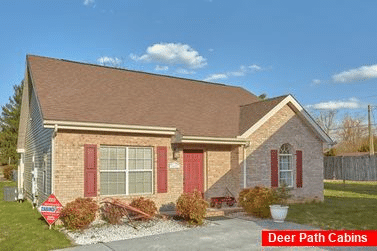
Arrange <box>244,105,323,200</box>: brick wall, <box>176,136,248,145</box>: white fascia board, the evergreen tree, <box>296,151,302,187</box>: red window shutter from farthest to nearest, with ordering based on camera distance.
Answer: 1. the evergreen tree
2. <box>296,151,302,187</box>: red window shutter
3. <box>244,105,323,200</box>: brick wall
4. <box>176,136,248,145</box>: white fascia board

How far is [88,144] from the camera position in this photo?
11641 millimetres

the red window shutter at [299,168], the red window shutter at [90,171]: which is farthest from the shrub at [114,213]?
the red window shutter at [299,168]

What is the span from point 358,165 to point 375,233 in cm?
1933

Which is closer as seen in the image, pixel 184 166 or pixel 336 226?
pixel 336 226

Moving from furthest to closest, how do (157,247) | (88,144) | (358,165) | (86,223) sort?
(358,165) < (88,144) < (86,223) < (157,247)

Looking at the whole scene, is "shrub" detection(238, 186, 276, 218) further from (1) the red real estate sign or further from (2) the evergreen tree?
(2) the evergreen tree

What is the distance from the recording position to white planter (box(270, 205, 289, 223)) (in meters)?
11.2

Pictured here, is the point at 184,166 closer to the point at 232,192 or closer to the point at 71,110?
the point at 232,192

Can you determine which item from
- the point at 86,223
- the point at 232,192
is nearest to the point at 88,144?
the point at 86,223

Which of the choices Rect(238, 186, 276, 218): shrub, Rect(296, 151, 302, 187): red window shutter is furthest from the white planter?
Rect(296, 151, 302, 187): red window shutter

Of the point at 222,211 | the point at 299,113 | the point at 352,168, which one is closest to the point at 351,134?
the point at 352,168

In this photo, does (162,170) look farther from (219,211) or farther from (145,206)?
(219,211)

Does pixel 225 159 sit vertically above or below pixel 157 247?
above

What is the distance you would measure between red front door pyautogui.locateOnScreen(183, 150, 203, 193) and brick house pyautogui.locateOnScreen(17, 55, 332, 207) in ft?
0.14
